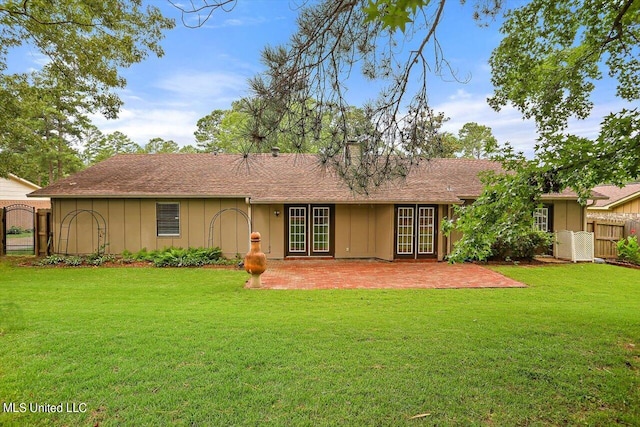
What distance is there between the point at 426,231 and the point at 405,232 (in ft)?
2.54

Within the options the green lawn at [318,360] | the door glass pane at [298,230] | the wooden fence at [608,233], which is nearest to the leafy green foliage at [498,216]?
the green lawn at [318,360]

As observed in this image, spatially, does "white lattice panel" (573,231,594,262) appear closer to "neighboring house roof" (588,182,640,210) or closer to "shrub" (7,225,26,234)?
"neighboring house roof" (588,182,640,210)

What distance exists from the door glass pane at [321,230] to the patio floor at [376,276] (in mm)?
800

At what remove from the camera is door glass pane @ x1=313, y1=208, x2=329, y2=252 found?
1230 centimetres

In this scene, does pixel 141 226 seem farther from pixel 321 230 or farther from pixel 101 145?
pixel 101 145

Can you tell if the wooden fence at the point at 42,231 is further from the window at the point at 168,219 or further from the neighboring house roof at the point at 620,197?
the neighboring house roof at the point at 620,197

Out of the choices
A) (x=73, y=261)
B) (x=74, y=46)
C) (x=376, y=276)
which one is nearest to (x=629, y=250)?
(x=376, y=276)

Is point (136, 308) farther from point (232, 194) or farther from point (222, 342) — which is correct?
point (232, 194)

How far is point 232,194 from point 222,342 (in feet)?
26.8

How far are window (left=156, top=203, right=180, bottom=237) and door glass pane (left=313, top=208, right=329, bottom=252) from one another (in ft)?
16.4

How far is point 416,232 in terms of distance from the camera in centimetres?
1205

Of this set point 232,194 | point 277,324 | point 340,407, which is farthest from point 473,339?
point 232,194

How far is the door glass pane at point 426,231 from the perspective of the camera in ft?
39.4

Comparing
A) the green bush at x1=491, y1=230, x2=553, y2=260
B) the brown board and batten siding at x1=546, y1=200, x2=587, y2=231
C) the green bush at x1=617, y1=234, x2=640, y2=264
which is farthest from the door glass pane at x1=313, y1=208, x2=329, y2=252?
the green bush at x1=617, y1=234, x2=640, y2=264
